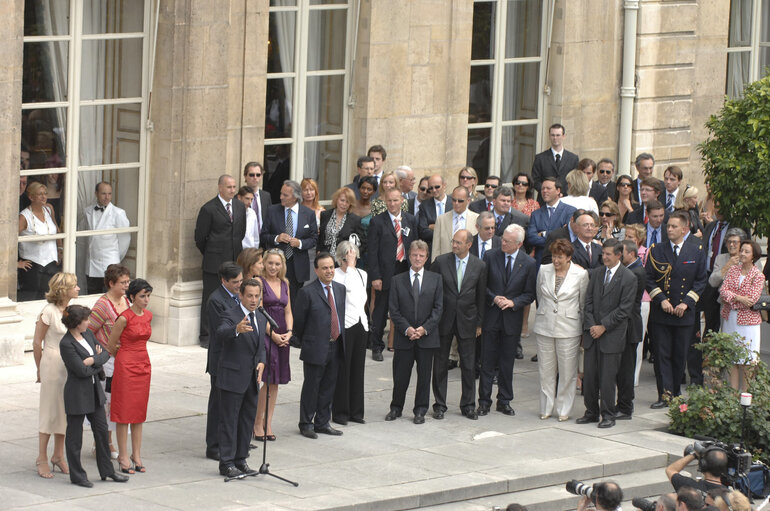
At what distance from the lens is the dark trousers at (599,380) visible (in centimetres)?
1514

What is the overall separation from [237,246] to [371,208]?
1.48 meters

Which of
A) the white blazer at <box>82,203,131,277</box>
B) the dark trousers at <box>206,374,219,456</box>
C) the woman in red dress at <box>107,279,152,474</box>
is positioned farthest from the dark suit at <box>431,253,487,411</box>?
the white blazer at <box>82,203,131,277</box>

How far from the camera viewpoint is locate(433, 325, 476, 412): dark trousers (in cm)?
1508

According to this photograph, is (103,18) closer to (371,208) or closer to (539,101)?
(371,208)

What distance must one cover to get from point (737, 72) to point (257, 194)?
942 centimetres

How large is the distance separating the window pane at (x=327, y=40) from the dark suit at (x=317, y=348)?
530 centimetres

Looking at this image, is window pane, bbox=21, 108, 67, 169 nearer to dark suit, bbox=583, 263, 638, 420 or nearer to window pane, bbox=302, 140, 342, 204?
window pane, bbox=302, 140, 342, 204

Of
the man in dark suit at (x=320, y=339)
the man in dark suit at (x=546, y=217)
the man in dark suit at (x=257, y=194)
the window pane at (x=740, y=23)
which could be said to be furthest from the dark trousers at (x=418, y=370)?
the window pane at (x=740, y=23)

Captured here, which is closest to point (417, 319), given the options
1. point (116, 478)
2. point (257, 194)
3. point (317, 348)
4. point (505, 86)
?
point (317, 348)

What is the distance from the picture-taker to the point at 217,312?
1291 cm

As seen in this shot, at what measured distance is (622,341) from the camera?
49.6 ft

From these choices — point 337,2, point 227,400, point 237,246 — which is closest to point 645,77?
point 337,2

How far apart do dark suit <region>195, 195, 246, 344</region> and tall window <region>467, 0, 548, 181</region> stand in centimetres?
439

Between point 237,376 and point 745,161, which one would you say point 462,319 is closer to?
point 237,376
